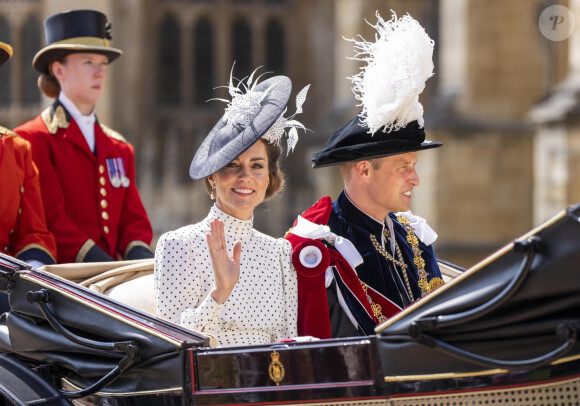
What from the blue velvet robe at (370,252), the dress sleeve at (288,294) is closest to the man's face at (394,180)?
the blue velvet robe at (370,252)

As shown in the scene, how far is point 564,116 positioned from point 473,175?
361 cm

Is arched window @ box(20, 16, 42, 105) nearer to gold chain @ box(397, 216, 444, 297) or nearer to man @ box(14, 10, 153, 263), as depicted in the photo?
man @ box(14, 10, 153, 263)

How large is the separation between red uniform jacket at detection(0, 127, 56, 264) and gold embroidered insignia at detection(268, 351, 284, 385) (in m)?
1.59

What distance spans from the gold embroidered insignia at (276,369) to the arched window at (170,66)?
16362 millimetres

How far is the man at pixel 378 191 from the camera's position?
151 inches

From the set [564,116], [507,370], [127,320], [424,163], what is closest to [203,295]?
[127,320]

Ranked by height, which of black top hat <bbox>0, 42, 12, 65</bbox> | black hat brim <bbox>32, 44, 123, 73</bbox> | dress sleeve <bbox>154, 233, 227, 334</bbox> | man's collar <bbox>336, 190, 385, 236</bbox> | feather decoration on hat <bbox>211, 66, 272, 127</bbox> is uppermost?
black hat brim <bbox>32, 44, 123, 73</bbox>

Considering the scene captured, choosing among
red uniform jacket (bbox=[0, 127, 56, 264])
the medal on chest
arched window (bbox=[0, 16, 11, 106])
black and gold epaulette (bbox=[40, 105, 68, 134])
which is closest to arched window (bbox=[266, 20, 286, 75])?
arched window (bbox=[0, 16, 11, 106])

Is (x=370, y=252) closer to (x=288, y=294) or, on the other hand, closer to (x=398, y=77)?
(x=288, y=294)

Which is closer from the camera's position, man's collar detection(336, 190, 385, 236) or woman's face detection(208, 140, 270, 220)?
woman's face detection(208, 140, 270, 220)

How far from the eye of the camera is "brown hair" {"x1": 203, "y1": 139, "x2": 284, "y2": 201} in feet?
12.4

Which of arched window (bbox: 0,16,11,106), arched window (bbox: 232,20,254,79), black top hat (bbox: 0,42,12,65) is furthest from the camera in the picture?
arched window (bbox: 232,20,254,79)

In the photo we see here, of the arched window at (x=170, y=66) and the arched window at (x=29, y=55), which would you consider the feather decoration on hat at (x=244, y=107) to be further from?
the arched window at (x=170, y=66)

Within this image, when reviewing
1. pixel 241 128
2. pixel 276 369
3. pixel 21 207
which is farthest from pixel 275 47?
pixel 276 369
